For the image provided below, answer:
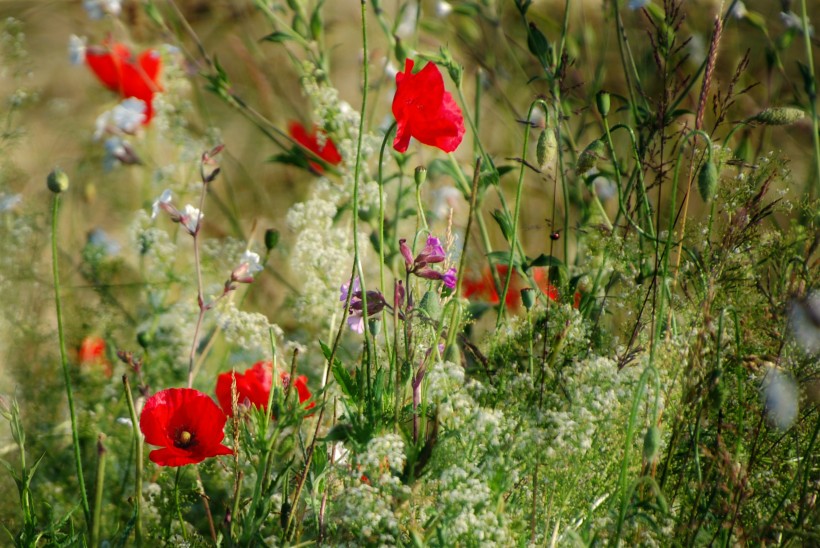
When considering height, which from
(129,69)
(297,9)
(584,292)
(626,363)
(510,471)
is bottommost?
(510,471)

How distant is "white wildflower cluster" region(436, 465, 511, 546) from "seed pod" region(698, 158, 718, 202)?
31 centimetres

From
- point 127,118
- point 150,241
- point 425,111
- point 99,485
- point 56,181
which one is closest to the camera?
point 99,485

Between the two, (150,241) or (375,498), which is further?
(150,241)

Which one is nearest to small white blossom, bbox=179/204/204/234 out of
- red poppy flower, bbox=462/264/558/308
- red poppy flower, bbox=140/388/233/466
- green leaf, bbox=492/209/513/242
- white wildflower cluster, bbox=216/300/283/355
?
white wildflower cluster, bbox=216/300/283/355

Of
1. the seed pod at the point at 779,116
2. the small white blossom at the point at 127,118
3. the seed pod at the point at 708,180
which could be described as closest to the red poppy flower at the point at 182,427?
the seed pod at the point at 708,180

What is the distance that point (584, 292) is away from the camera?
1.10m

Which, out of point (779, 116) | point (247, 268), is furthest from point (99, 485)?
point (779, 116)

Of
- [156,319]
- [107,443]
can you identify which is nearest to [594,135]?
[156,319]

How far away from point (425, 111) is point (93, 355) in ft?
2.36

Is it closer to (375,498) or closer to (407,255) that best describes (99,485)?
(375,498)

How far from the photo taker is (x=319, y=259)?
44.4 inches

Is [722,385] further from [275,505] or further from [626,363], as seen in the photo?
[275,505]

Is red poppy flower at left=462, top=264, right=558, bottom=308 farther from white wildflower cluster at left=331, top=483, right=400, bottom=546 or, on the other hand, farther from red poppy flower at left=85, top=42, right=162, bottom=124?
red poppy flower at left=85, top=42, right=162, bottom=124

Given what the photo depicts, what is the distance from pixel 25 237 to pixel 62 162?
573 millimetres
